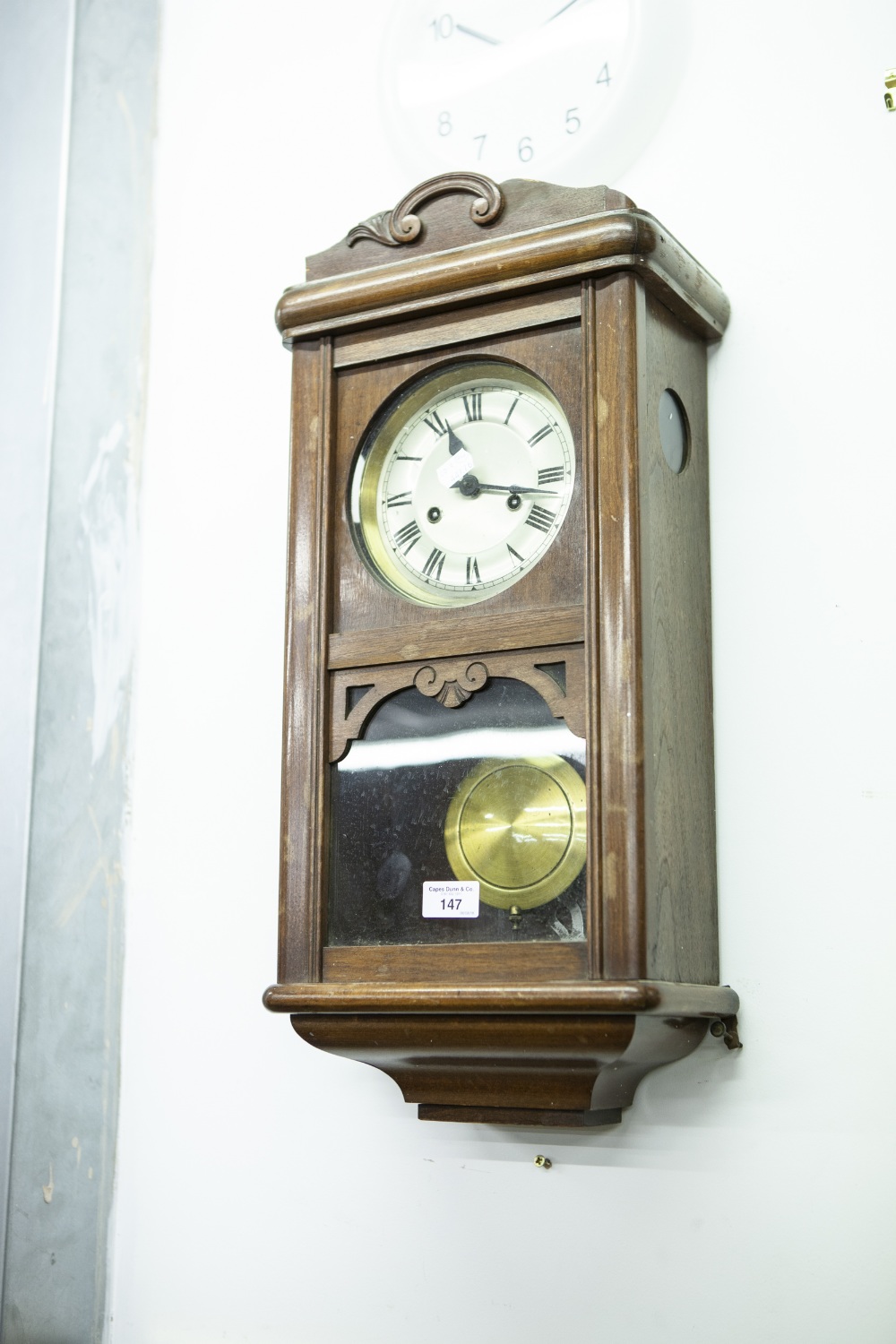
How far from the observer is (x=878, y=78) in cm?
146

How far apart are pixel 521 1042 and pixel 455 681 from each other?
1.07ft

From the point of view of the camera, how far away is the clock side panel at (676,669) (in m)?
1.27

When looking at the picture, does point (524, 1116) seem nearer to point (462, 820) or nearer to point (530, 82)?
point (462, 820)

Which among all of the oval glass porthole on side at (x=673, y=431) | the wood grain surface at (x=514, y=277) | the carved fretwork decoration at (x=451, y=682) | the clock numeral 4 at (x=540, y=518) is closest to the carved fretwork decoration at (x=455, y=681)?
the carved fretwork decoration at (x=451, y=682)

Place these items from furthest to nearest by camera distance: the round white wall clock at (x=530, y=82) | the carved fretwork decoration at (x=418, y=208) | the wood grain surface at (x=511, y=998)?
the round white wall clock at (x=530, y=82)
the carved fretwork decoration at (x=418, y=208)
the wood grain surface at (x=511, y=998)

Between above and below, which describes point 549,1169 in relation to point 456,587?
below

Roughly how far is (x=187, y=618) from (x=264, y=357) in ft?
1.10

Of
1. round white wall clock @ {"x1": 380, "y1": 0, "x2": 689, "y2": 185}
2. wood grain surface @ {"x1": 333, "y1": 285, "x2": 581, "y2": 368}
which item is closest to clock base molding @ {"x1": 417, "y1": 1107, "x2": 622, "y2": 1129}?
wood grain surface @ {"x1": 333, "y1": 285, "x2": 581, "y2": 368}

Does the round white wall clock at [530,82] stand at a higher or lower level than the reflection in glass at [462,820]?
higher

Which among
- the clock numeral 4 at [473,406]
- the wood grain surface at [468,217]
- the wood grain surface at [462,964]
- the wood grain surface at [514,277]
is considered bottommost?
the wood grain surface at [462,964]

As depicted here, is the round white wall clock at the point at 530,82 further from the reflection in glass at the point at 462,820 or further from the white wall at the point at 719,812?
the reflection in glass at the point at 462,820

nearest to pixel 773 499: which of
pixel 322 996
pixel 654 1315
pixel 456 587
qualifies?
pixel 456 587

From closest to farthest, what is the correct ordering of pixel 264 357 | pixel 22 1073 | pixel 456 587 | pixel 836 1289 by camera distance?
pixel 836 1289, pixel 456 587, pixel 22 1073, pixel 264 357

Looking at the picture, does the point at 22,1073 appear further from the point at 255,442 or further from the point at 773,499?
the point at 773,499
